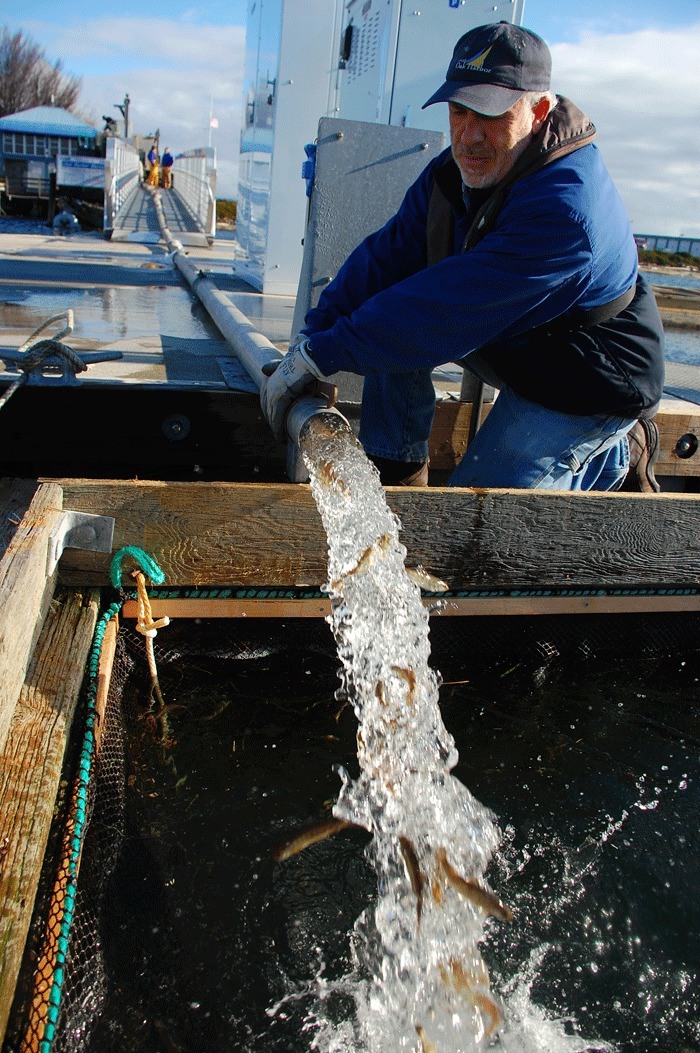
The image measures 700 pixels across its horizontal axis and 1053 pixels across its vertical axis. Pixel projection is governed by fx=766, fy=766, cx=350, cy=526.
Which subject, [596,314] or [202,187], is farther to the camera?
[202,187]

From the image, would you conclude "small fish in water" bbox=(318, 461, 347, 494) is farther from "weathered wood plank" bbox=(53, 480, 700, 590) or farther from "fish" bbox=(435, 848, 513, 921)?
"fish" bbox=(435, 848, 513, 921)

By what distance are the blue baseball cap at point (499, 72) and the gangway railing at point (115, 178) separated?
44.3 feet

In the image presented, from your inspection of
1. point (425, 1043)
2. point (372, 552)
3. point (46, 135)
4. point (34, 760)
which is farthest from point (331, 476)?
point (46, 135)

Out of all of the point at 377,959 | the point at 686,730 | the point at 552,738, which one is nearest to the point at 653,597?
the point at 686,730

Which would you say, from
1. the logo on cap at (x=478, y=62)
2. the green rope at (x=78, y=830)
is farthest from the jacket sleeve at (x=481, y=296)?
the green rope at (x=78, y=830)

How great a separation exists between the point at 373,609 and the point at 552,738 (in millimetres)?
1083

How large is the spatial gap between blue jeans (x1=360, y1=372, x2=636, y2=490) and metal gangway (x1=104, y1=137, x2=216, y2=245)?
10.7m

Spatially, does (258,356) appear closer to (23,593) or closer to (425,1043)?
(23,593)

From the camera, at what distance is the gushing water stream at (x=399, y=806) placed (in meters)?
2.15

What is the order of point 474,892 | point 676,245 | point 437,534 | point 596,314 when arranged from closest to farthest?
point 474,892 < point 596,314 < point 437,534 < point 676,245

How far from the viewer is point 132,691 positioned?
3.09 meters

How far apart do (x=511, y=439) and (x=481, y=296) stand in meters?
0.83

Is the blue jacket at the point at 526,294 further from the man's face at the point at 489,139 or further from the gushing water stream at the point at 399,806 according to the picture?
the gushing water stream at the point at 399,806

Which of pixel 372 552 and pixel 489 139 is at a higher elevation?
pixel 489 139
